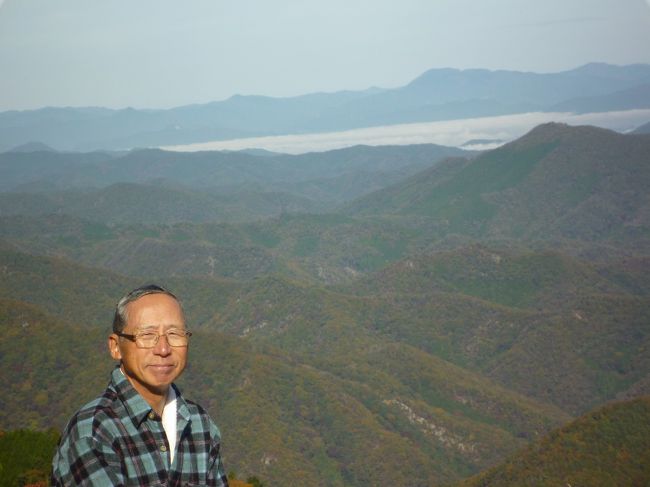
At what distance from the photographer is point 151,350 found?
4.48m

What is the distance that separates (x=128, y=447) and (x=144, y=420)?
0.22m

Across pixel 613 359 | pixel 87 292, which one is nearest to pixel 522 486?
pixel 613 359

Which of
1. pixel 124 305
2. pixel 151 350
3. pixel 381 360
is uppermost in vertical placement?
pixel 124 305

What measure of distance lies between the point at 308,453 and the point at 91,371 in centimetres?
3118

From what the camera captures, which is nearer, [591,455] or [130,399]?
[130,399]

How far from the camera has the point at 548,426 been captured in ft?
355

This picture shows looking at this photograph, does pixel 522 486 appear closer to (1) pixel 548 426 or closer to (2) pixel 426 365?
(1) pixel 548 426

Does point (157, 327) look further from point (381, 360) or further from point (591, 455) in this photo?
point (381, 360)

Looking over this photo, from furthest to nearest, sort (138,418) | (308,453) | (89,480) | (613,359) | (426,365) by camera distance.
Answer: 1. (613,359)
2. (426,365)
3. (308,453)
4. (138,418)
5. (89,480)

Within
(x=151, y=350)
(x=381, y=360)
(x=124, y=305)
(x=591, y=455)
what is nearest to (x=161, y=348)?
(x=151, y=350)

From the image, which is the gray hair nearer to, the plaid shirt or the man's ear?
the man's ear

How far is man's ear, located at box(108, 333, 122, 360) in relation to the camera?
457cm

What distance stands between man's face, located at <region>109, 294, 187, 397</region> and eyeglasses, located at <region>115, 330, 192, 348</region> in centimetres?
2

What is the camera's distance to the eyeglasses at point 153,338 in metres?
4.48
